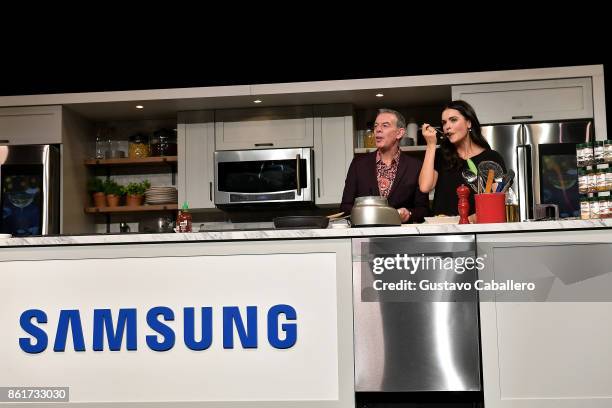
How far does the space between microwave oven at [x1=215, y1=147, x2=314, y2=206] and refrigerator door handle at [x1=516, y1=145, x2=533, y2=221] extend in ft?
4.40

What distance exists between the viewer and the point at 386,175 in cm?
389

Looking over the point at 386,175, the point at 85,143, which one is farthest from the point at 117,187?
the point at 386,175

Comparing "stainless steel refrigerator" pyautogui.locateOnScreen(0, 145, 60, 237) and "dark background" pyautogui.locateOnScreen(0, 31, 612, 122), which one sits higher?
"dark background" pyautogui.locateOnScreen(0, 31, 612, 122)

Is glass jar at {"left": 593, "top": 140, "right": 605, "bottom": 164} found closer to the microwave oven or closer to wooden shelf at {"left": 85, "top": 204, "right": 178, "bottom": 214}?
the microwave oven

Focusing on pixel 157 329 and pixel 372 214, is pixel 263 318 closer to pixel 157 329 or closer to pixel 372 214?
pixel 157 329

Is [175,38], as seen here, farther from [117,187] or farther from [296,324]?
[296,324]

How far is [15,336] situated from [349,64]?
3038mm

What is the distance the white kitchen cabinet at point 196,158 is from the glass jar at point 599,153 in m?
3.07

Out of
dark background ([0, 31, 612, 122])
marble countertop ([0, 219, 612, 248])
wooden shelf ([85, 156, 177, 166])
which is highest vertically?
dark background ([0, 31, 612, 122])

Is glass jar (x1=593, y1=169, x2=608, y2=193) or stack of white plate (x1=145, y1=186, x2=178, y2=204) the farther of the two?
stack of white plate (x1=145, y1=186, x2=178, y2=204)

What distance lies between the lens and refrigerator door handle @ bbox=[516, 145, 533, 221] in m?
4.81

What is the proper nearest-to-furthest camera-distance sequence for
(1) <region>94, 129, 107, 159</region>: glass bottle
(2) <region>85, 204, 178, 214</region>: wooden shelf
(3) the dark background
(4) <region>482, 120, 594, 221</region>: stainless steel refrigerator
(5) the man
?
(5) the man < (4) <region>482, 120, 594, 221</region>: stainless steel refrigerator < (3) the dark background < (2) <region>85, 204, 178, 214</region>: wooden shelf < (1) <region>94, 129, 107, 159</region>: glass bottle

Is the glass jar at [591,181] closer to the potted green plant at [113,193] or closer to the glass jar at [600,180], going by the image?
A: the glass jar at [600,180]

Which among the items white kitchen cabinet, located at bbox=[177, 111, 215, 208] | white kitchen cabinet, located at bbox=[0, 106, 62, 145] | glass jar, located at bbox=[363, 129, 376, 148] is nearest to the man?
glass jar, located at bbox=[363, 129, 376, 148]
